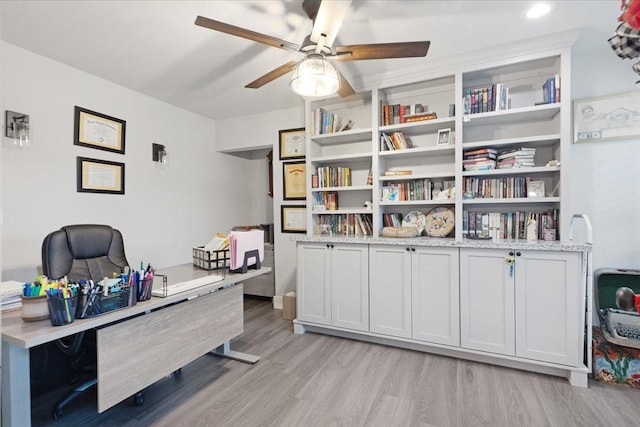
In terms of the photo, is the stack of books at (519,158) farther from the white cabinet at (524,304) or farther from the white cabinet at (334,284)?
the white cabinet at (334,284)

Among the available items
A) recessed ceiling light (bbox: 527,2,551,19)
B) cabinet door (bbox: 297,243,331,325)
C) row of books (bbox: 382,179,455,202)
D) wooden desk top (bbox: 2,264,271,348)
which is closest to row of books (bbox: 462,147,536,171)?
row of books (bbox: 382,179,455,202)

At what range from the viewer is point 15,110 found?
229cm

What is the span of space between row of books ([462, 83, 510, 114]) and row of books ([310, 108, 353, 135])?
1.11m

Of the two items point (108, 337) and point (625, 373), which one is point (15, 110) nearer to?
point (108, 337)

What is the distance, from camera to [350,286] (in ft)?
9.23

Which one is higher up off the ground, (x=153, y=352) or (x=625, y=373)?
(x=153, y=352)

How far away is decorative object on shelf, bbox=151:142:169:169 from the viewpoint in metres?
3.31

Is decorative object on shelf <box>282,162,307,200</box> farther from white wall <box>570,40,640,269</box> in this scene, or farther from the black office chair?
white wall <box>570,40,640,269</box>

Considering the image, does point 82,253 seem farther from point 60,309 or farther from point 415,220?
A: point 415,220

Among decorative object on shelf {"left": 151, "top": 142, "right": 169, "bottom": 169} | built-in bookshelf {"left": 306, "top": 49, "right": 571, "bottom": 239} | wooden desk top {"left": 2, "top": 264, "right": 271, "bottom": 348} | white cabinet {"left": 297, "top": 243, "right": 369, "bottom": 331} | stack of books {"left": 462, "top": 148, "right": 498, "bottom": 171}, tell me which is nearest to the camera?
wooden desk top {"left": 2, "top": 264, "right": 271, "bottom": 348}

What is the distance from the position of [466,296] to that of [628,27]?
1.80 metres

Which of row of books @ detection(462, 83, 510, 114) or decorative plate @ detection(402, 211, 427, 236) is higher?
row of books @ detection(462, 83, 510, 114)

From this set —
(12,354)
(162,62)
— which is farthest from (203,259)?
(162,62)

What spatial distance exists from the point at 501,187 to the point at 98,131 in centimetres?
357
